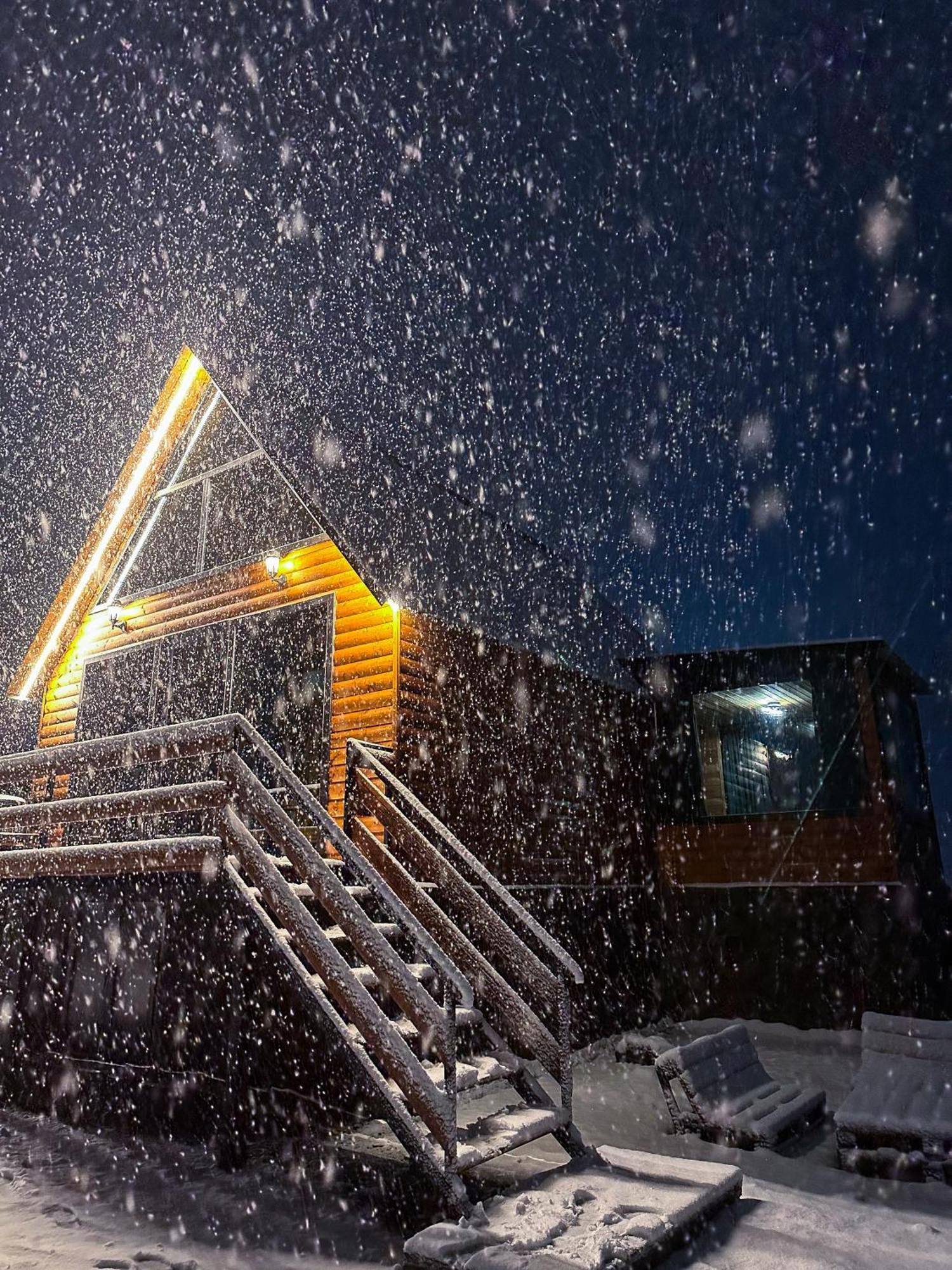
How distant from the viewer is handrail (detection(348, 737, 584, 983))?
5.23 metres

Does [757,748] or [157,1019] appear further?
[757,748]

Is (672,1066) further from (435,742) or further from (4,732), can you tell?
(4,732)

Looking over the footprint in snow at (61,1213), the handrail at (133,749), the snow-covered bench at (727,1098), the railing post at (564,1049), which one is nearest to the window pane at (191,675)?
the handrail at (133,749)

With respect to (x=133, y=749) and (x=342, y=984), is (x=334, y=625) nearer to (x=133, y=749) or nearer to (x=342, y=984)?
(x=133, y=749)

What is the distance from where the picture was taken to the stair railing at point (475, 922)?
5.06 m

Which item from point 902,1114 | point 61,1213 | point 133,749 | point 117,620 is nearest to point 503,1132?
point 61,1213

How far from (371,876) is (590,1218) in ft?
7.11

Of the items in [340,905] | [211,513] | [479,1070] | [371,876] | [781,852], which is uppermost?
[211,513]

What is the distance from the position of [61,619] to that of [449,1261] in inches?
436

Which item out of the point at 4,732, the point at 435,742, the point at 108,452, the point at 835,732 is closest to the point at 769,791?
the point at 835,732

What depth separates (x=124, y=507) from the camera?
11.7m

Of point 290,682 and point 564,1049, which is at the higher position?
point 290,682

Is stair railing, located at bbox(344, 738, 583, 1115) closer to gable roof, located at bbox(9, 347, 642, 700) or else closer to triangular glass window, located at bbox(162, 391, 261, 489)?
gable roof, located at bbox(9, 347, 642, 700)

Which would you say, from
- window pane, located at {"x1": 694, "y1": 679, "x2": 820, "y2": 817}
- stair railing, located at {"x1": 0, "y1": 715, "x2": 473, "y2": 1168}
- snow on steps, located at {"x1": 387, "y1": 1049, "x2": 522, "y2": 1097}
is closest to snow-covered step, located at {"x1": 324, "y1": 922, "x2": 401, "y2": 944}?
stair railing, located at {"x1": 0, "y1": 715, "x2": 473, "y2": 1168}
